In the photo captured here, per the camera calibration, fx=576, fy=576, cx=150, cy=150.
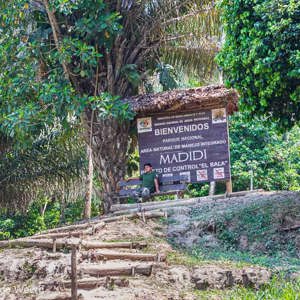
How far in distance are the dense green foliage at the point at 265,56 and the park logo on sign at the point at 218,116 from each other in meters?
3.64

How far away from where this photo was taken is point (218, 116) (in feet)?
50.3

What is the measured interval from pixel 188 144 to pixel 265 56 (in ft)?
17.9

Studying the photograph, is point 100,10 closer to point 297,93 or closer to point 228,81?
point 228,81

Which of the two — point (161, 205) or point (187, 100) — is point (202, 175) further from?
point (161, 205)

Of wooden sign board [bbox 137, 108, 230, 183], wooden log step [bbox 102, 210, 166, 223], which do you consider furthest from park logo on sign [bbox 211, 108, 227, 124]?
wooden log step [bbox 102, 210, 166, 223]

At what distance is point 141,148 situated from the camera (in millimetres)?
15797

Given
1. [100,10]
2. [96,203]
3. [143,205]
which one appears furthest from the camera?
[96,203]

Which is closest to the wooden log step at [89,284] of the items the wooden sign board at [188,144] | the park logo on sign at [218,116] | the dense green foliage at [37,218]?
the wooden sign board at [188,144]

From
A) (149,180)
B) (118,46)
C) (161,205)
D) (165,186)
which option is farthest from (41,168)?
(161,205)

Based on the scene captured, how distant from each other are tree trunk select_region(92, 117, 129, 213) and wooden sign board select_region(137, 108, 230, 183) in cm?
67

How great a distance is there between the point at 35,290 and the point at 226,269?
2.76 metres

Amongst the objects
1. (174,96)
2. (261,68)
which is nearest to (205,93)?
(174,96)

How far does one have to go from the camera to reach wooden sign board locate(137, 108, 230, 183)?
15.2m

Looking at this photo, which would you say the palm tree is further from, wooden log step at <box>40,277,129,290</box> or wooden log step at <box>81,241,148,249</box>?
wooden log step at <box>40,277,129,290</box>
